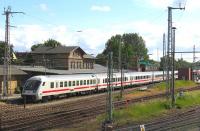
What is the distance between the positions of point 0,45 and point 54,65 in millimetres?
25350

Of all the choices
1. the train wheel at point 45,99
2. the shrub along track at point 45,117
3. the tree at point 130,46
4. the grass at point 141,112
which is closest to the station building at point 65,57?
the grass at point 141,112

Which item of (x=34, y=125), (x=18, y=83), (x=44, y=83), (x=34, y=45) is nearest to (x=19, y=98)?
(x=44, y=83)

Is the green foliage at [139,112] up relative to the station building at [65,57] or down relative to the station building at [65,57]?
down

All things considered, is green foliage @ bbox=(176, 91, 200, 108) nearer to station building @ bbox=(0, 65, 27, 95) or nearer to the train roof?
the train roof

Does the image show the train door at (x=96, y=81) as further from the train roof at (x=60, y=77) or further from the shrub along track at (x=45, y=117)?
the shrub along track at (x=45, y=117)

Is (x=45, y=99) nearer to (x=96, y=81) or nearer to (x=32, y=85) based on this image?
(x=32, y=85)

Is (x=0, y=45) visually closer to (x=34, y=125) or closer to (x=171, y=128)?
(x=34, y=125)

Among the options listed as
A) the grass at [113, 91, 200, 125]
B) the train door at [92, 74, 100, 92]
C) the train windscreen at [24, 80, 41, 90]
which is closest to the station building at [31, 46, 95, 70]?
the train door at [92, 74, 100, 92]

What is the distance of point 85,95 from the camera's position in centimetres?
6012

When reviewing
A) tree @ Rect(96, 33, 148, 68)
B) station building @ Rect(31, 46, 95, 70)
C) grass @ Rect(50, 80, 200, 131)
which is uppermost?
tree @ Rect(96, 33, 148, 68)

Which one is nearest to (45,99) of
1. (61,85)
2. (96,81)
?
(61,85)

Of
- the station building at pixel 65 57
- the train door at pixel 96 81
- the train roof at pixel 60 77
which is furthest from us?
the station building at pixel 65 57

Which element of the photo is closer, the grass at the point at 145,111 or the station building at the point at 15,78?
the grass at the point at 145,111

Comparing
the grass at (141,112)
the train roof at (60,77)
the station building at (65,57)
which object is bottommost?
the grass at (141,112)
